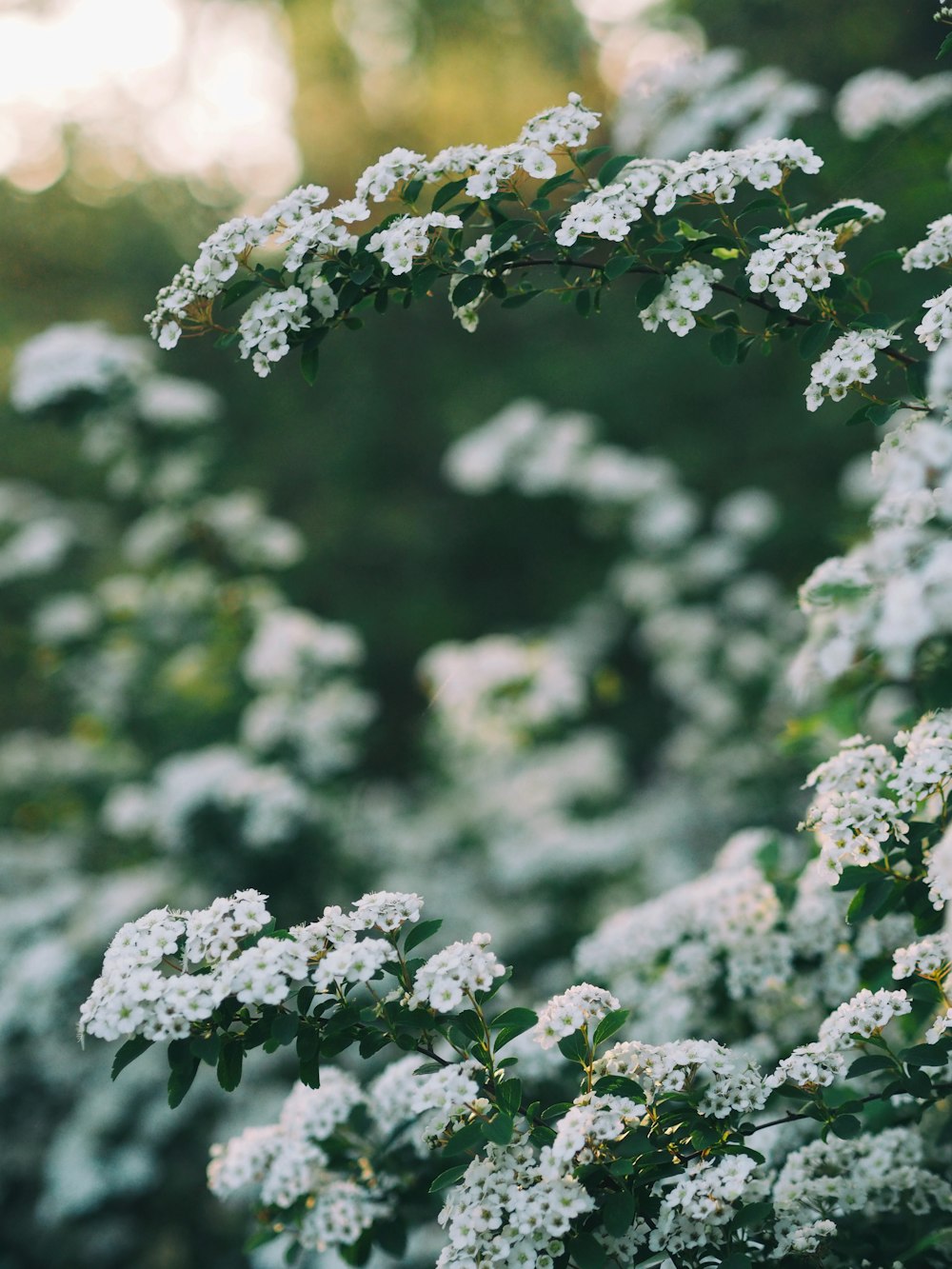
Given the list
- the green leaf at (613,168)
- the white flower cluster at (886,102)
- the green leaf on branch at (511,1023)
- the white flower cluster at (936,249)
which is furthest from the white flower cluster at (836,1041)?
the white flower cluster at (886,102)

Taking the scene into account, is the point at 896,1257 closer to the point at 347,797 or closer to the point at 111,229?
the point at 347,797

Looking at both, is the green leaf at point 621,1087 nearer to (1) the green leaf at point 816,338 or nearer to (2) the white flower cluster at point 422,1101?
(2) the white flower cluster at point 422,1101

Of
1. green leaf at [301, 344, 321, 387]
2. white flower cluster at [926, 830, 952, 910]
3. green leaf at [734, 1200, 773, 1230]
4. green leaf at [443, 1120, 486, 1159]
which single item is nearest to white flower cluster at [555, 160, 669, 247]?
green leaf at [301, 344, 321, 387]

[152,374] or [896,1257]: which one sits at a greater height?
[152,374]

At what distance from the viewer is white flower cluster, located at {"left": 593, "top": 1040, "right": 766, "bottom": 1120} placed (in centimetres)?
152

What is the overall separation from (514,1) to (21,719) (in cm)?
756

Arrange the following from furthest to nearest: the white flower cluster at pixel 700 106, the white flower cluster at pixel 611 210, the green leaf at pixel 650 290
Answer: the white flower cluster at pixel 700 106, the green leaf at pixel 650 290, the white flower cluster at pixel 611 210

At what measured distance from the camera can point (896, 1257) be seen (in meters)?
1.69

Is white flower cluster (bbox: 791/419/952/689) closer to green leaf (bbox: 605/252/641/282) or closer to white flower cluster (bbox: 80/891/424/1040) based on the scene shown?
green leaf (bbox: 605/252/641/282)

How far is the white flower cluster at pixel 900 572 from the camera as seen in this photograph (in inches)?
45.1

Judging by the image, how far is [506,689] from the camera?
407 centimetres

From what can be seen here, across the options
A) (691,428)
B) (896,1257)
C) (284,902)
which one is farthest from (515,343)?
(896,1257)

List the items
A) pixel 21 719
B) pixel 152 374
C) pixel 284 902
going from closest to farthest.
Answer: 1. pixel 284 902
2. pixel 152 374
3. pixel 21 719

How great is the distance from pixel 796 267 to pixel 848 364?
19 cm
